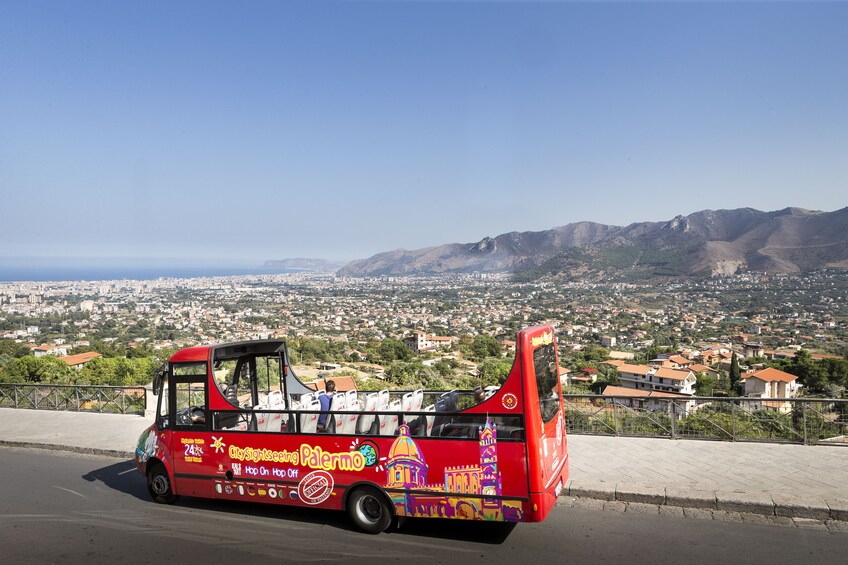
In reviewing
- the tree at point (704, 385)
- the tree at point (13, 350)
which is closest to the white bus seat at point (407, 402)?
the tree at point (704, 385)

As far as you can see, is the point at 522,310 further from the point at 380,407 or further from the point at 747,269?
the point at 380,407

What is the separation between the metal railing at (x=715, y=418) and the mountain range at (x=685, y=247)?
72609mm

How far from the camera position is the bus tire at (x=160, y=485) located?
7.62 meters

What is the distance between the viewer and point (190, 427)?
24.2 feet

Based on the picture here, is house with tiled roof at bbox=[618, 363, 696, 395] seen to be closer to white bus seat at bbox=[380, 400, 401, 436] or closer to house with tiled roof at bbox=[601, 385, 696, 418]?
house with tiled roof at bbox=[601, 385, 696, 418]

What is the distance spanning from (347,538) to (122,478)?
4994 millimetres

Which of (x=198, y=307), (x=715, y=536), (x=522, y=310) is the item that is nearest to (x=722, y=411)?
(x=715, y=536)

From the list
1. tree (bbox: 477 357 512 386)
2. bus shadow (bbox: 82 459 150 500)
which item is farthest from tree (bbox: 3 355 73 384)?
tree (bbox: 477 357 512 386)

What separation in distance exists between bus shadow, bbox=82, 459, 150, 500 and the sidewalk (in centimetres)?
75

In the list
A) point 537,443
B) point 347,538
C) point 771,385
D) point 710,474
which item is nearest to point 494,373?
point 771,385

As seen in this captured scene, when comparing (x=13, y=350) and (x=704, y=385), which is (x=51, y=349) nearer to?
(x=13, y=350)

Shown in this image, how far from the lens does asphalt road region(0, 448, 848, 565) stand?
559cm

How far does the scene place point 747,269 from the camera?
252ft

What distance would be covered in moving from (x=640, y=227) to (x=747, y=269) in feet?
85.2
